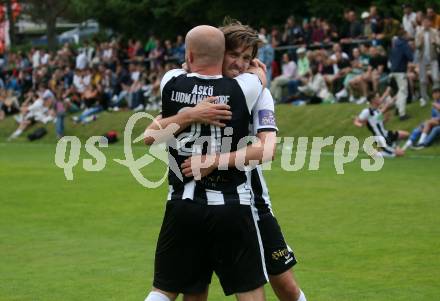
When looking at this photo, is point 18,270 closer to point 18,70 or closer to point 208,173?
point 208,173

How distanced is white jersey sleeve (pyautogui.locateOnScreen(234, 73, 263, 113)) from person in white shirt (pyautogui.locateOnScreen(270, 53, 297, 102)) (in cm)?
2611

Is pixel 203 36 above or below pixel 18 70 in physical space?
above

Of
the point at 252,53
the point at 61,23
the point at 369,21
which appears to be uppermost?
the point at 252,53

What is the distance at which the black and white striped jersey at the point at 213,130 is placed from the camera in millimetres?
5723

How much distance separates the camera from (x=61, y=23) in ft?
270

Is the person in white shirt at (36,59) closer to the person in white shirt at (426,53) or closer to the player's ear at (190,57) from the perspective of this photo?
the person in white shirt at (426,53)

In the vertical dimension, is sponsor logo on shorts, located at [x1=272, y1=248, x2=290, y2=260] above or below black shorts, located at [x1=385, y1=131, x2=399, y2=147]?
above

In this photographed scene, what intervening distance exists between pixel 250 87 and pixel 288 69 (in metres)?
26.6

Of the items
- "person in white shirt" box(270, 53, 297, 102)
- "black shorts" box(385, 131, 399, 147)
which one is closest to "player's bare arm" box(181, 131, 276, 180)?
"black shorts" box(385, 131, 399, 147)

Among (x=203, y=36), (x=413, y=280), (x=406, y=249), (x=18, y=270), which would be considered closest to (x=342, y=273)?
(x=413, y=280)

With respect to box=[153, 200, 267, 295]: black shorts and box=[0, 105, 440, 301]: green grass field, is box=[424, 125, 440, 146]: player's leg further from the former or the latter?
box=[153, 200, 267, 295]: black shorts

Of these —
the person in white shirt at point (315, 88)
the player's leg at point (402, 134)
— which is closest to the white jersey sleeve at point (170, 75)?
the player's leg at point (402, 134)

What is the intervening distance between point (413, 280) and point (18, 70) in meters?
40.0

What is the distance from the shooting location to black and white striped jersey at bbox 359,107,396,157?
23297 mm
